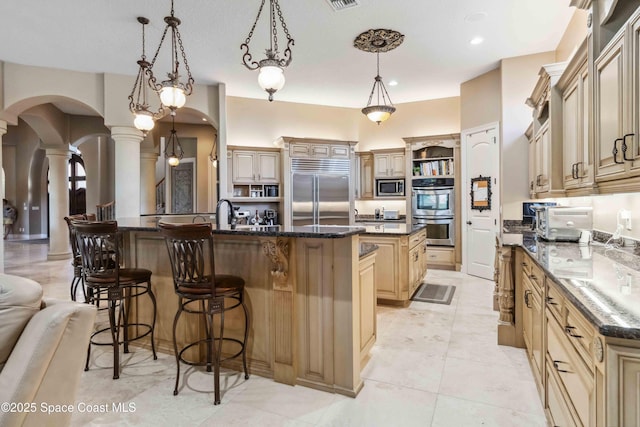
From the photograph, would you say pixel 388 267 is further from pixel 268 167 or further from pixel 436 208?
pixel 268 167

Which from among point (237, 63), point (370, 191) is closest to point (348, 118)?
point (370, 191)

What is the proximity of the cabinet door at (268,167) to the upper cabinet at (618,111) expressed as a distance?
18.2ft

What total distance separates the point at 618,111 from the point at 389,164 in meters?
5.51

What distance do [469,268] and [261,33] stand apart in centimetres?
501

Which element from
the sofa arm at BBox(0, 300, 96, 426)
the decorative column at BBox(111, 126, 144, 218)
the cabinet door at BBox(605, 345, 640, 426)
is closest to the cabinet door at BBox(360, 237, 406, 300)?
the cabinet door at BBox(605, 345, 640, 426)

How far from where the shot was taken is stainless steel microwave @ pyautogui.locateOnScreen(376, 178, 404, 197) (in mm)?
7227

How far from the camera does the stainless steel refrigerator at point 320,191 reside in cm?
683

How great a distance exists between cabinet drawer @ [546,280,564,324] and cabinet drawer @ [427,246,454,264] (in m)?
4.80

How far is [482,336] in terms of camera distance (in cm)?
327

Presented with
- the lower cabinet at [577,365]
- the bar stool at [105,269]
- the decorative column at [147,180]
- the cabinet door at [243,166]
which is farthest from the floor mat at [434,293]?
the decorative column at [147,180]

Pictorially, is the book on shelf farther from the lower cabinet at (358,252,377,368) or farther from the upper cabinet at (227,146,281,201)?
the lower cabinet at (358,252,377,368)

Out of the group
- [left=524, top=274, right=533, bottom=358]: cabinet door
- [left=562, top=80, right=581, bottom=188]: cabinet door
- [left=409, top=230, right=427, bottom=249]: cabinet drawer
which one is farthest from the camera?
[left=409, top=230, right=427, bottom=249]: cabinet drawer

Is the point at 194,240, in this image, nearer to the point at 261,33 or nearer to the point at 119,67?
the point at 261,33

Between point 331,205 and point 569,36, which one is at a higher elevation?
point 569,36
